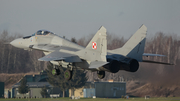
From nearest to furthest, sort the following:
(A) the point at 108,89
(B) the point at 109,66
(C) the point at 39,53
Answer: (B) the point at 109,66 < (A) the point at 108,89 < (C) the point at 39,53

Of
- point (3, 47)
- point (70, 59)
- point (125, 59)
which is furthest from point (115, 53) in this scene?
point (3, 47)

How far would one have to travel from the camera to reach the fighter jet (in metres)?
20.7

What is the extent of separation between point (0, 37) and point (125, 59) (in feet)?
250

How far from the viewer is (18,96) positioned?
69.5 metres

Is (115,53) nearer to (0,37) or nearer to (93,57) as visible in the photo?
(93,57)

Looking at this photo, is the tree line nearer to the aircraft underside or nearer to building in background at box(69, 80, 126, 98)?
building in background at box(69, 80, 126, 98)

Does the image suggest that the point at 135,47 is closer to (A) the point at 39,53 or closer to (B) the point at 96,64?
(B) the point at 96,64

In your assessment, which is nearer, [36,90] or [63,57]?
[63,57]

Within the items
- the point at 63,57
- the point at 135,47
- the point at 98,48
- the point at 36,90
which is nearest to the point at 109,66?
the point at 98,48

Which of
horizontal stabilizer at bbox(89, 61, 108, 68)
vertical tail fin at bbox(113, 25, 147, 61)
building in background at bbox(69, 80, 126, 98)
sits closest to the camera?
horizontal stabilizer at bbox(89, 61, 108, 68)

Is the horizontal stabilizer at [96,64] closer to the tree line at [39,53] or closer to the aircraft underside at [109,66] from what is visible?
the aircraft underside at [109,66]

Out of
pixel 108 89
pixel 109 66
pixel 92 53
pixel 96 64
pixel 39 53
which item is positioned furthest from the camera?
pixel 39 53

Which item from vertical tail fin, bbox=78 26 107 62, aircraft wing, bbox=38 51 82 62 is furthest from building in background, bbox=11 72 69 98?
vertical tail fin, bbox=78 26 107 62

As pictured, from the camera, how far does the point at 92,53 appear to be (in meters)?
21.1
